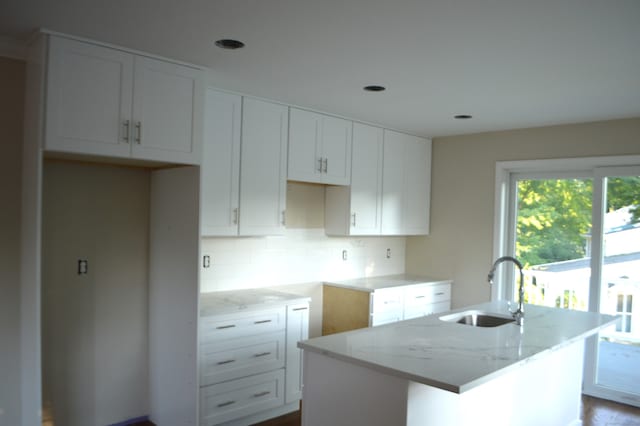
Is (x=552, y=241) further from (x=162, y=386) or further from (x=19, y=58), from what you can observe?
(x=19, y=58)

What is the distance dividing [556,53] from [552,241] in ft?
8.34

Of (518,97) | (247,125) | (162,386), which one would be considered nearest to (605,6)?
(518,97)

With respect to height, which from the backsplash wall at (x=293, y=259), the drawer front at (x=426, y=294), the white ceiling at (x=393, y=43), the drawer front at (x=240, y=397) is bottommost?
the drawer front at (x=240, y=397)

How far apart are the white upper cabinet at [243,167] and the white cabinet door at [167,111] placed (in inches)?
15.7

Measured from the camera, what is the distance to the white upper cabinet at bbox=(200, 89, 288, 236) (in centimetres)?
354

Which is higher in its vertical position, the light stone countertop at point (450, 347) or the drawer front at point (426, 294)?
the light stone countertop at point (450, 347)

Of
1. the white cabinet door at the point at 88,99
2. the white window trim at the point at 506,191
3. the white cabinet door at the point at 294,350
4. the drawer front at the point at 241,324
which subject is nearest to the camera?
the white cabinet door at the point at 88,99

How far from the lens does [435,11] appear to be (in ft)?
7.07

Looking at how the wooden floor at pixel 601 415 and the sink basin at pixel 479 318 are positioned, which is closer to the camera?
the sink basin at pixel 479 318

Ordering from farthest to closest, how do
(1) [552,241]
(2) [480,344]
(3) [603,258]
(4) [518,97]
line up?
(1) [552,241], (3) [603,258], (4) [518,97], (2) [480,344]

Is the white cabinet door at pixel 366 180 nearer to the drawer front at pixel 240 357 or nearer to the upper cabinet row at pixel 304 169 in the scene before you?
the upper cabinet row at pixel 304 169

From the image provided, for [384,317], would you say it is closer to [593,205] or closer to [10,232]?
[593,205]

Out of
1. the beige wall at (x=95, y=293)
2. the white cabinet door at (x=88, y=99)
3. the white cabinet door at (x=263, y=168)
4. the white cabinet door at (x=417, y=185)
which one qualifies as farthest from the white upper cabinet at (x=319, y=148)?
the white cabinet door at (x=88, y=99)

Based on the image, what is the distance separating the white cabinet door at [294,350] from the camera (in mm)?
3812
